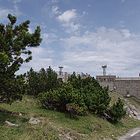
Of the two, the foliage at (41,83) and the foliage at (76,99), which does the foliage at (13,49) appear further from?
the foliage at (41,83)

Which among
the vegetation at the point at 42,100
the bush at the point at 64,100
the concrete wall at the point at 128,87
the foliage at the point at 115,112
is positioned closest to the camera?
the vegetation at the point at 42,100

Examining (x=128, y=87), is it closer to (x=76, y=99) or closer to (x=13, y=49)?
(x=76, y=99)

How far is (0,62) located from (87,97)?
14.1m

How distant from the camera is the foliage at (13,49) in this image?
72.5 ft

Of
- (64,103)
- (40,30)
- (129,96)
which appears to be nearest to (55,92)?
(64,103)

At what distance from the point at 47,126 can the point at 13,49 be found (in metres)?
4.94

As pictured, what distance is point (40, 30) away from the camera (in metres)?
23.1

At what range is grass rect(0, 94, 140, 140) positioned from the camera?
2008 centimetres

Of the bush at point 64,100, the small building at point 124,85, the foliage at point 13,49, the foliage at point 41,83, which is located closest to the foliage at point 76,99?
the bush at point 64,100

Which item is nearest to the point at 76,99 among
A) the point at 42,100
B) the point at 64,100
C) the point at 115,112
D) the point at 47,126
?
the point at 64,100

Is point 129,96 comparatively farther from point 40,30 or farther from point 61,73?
point 40,30

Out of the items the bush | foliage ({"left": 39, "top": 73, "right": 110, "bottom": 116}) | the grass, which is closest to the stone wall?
foliage ({"left": 39, "top": 73, "right": 110, "bottom": 116})

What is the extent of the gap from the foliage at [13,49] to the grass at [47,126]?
1785 millimetres

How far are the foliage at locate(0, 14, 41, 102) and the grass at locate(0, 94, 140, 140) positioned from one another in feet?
5.86
